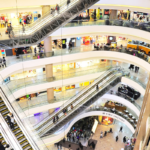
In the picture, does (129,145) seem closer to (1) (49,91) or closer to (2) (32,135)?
(1) (49,91)

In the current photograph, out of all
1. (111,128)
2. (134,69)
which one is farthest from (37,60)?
(111,128)

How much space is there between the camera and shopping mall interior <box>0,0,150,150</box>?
1323cm

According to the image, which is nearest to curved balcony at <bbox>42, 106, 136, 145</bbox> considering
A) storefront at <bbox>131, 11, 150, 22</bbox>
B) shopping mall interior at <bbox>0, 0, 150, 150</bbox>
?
shopping mall interior at <bbox>0, 0, 150, 150</bbox>

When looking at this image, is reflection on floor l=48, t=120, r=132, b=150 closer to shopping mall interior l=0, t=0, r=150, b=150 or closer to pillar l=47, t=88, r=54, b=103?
shopping mall interior l=0, t=0, r=150, b=150

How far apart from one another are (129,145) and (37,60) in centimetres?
1200

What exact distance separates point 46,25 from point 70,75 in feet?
23.0

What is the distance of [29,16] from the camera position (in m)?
20.7

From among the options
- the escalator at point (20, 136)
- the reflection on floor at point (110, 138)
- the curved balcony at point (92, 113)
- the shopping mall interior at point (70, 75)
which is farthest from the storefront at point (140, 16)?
the escalator at point (20, 136)

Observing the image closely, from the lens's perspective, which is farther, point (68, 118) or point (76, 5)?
point (68, 118)

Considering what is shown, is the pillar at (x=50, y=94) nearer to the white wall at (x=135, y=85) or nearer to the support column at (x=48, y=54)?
the support column at (x=48, y=54)

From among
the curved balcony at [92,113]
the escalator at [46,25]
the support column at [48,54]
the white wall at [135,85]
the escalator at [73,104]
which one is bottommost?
the curved balcony at [92,113]

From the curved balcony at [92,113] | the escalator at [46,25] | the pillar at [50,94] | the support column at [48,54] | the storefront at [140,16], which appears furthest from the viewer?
the curved balcony at [92,113]

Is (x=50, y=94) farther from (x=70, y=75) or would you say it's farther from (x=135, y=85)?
(x=135, y=85)

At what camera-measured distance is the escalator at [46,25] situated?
1358 cm
